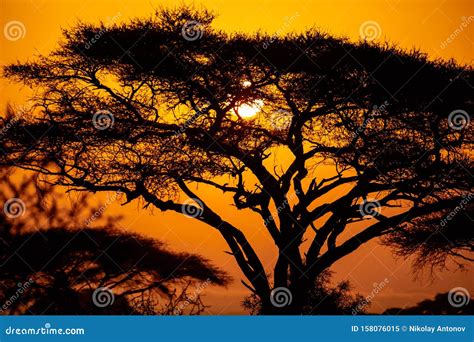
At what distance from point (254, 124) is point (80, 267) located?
6.28 metres

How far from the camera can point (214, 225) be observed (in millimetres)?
14891

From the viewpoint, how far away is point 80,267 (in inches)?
734

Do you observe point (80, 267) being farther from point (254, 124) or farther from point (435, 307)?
point (435, 307)

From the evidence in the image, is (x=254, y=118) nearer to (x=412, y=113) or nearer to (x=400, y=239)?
(x=412, y=113)

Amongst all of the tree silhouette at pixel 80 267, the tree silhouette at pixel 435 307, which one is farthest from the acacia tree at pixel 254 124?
the tree silhouette at pixel 435 307

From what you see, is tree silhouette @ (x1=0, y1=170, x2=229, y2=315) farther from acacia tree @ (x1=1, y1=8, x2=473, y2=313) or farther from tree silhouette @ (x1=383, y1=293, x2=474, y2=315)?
tree silhouette @ (x1=383, y1=293, x2=474, y2=315)

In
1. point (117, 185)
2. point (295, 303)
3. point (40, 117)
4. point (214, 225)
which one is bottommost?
point (295, 303)

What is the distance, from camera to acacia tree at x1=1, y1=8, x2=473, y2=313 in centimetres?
1409

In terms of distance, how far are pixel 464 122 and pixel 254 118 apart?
3.70 metres

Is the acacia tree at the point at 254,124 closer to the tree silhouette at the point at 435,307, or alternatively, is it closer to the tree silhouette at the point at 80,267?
the tree silhouette at the point at 80,267

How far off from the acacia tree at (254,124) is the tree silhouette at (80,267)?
184 cm

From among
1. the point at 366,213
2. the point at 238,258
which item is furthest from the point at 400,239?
the point at 238,258

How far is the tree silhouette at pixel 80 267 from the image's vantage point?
1650 cm

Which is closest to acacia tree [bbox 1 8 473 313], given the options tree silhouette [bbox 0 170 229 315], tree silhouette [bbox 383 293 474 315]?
tree silhouette [bbox 0 170 229 315]
